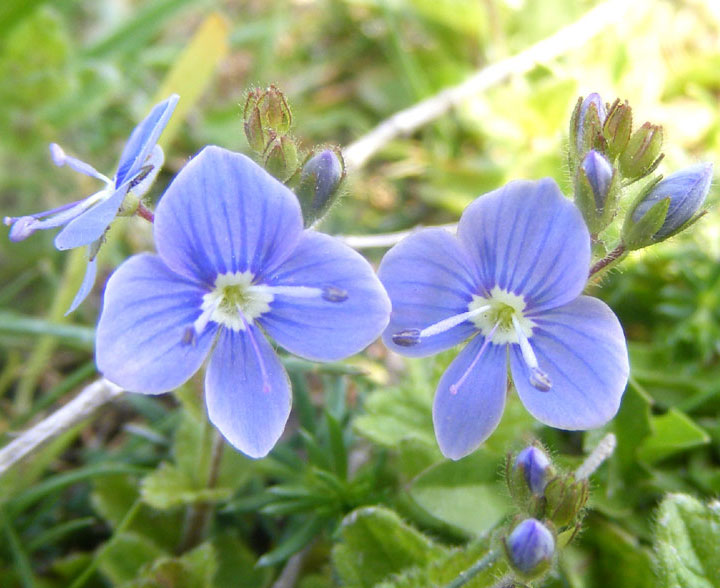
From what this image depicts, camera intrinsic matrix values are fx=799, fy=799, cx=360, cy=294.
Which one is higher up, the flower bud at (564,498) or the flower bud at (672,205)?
the flower bud at (672,205)

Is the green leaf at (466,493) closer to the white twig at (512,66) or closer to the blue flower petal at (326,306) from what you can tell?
the blue flower petal at (326,306)

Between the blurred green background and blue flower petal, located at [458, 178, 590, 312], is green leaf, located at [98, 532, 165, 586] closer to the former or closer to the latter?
the blurred green background

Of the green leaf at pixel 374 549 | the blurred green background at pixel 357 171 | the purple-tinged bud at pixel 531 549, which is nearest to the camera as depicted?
the purple-tinged bud at pixel 531 549

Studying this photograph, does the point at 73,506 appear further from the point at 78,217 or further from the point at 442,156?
the point at 442,156

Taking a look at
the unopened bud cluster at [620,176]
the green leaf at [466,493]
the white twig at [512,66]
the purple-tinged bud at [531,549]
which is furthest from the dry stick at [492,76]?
the purple-tinged bud at [531,549]

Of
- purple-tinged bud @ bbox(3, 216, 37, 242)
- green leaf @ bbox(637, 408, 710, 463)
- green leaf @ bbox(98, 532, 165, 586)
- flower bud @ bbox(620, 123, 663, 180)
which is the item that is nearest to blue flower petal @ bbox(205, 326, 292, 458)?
purple-tinged bud @ bbox(3, 216, 37, 242)

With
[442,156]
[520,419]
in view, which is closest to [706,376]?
[520,419]

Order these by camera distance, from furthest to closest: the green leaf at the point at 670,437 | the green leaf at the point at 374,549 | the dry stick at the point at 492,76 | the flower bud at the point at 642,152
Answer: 1. the dry stick at the point at 492,76
2. the green leaf at the point at 670,437
3. the green leaf at the point at 374,549
4. the flower bud at the point at 642,152
